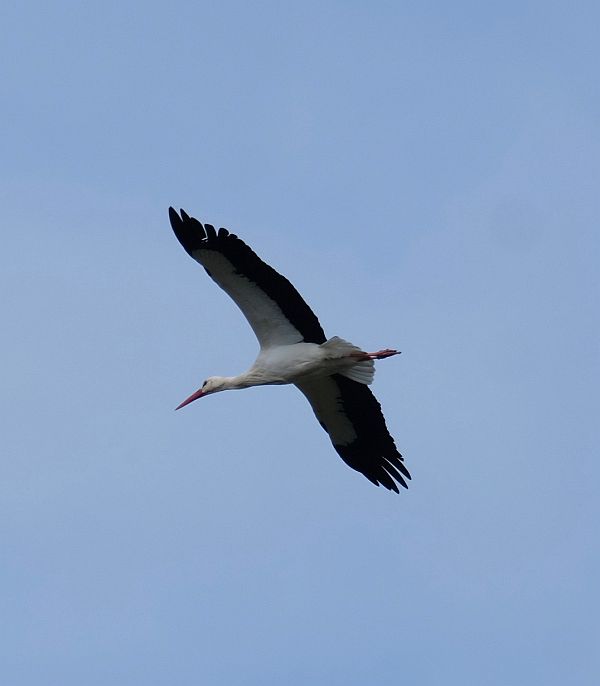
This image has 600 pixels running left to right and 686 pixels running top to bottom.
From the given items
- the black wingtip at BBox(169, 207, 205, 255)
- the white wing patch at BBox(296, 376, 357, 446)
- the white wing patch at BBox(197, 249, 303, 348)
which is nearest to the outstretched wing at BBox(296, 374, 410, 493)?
the white wing patch at BBox(296, 376, 357, 446)

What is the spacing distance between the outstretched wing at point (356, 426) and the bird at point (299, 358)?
0.5 inches

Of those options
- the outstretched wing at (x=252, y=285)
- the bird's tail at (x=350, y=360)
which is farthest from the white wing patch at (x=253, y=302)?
the bird's tail at (x=350, y=360)

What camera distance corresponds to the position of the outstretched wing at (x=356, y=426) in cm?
2047

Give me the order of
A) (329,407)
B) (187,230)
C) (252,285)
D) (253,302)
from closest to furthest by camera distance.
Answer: (187,230) < (252,285) < (253,302) < (329,407)

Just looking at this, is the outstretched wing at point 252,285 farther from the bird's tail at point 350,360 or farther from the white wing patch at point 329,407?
the white wing patch at point 329,407

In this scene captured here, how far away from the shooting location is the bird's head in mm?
20703

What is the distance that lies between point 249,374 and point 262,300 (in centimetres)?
106

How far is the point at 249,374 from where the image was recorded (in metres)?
20.2

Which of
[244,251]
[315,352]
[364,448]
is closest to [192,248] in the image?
[244,251]

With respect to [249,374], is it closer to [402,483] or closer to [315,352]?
[315,352]

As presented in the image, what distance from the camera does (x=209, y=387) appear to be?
68.4 feet

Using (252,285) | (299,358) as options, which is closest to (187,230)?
(252,285)

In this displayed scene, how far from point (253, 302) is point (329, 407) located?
1.89 metres

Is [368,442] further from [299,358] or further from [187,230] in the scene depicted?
[187,230]
